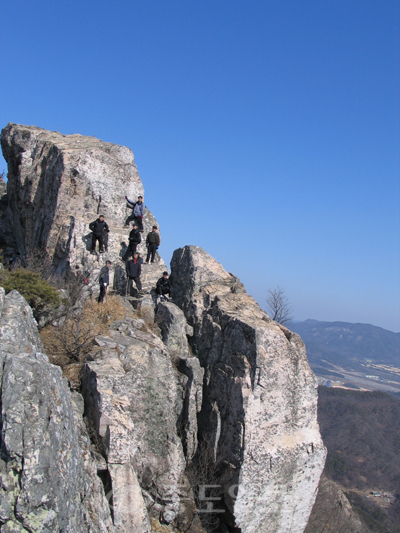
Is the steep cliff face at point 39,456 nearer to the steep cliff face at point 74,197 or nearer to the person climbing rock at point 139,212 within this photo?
the steep cliff face at point 74,197

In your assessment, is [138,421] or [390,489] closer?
[138,421]

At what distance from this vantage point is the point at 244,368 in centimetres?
1631

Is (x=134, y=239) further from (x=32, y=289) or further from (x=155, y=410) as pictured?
(x=155, y=410)

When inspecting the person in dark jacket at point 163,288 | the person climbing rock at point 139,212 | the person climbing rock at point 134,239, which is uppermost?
the person climbing rock at point 139,212

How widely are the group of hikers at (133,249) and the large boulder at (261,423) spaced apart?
3.59m

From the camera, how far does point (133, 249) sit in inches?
854

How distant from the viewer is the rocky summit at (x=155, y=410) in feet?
31.0

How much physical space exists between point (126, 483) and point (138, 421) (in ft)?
6.72

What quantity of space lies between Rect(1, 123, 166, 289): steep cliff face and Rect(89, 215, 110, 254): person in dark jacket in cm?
51

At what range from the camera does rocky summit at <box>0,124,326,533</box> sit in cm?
945

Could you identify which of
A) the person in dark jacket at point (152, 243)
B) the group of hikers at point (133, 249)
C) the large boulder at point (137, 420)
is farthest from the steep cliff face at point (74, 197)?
the large boulder at point (137, 420)

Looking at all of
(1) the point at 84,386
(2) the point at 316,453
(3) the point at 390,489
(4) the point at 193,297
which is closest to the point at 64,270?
(4) the point at 193,297

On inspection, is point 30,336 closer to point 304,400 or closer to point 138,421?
point 138,421

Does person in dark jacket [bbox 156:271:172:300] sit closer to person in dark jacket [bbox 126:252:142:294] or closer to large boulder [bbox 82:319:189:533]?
person in dark jacket [bbox 126:252:142:294]
